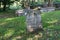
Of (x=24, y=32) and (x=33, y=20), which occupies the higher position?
(x=33, y=20)

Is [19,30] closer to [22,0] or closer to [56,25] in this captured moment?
[56,25]

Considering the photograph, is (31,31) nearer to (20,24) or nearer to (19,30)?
(19,30)

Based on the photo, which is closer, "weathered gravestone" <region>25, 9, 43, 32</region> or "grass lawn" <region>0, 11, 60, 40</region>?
"grass lawn" <region>0, 11, 60, 40</region>

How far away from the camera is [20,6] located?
22.3 m

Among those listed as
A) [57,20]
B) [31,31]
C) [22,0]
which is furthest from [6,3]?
[31,31]

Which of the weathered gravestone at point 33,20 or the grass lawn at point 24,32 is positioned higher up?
the weathered gravestone at point 33,20

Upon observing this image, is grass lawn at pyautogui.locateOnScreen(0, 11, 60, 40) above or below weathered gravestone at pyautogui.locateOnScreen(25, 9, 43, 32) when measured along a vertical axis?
below

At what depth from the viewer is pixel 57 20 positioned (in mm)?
9648

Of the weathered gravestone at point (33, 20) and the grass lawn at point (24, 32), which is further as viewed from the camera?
the weathered gravestone at point (33, 20)

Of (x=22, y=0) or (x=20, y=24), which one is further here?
(x=22, y=0)

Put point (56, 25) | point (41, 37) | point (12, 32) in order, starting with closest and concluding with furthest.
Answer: point (41, 37) → point (12, 32) → point (56, 25)

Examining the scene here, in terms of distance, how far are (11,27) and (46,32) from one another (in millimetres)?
1787

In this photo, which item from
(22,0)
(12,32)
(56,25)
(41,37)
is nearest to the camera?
(41,37)

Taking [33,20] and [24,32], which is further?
[24,32]
